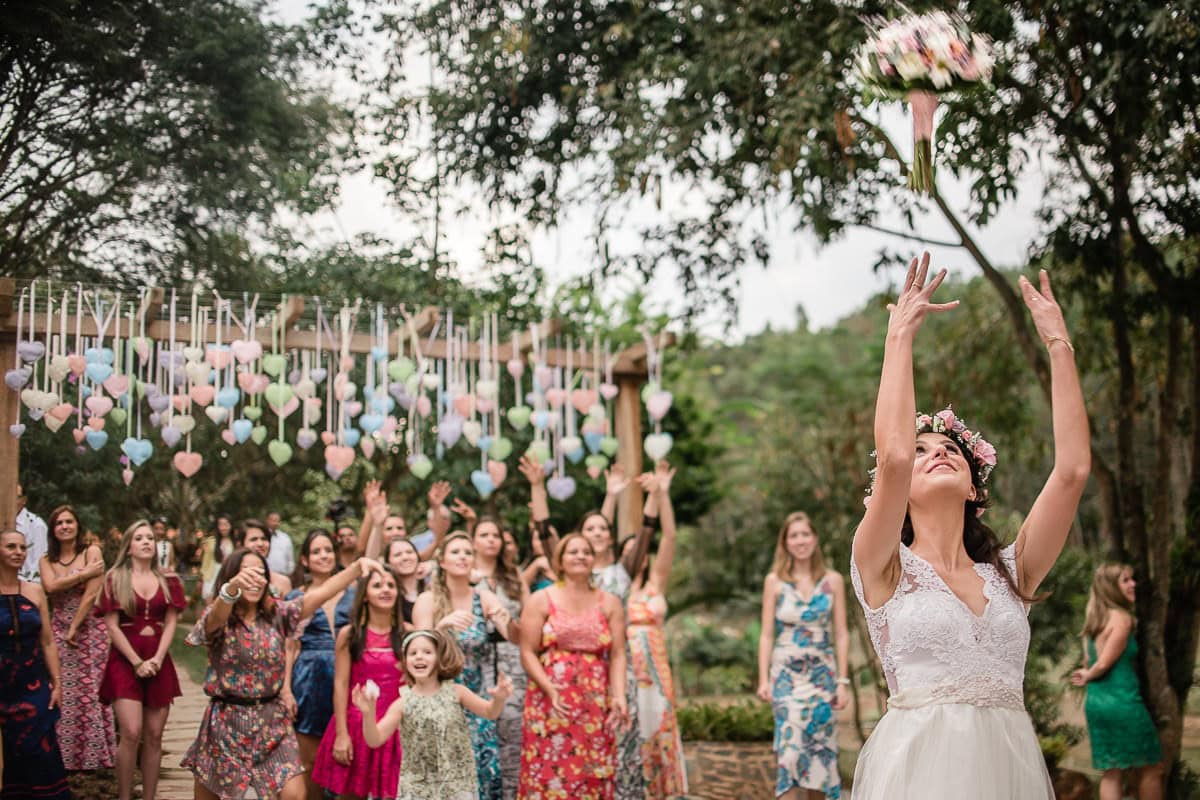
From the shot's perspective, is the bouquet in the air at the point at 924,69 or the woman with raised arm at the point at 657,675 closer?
the bouquet in the air at the point at 924,69

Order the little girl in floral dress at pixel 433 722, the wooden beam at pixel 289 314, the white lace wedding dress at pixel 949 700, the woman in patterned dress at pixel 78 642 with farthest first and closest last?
the wooden beam at pixel 289 314, the woman in patterned dress at pixel 78 642, the little girl in floral dress at pixel 433 722, the white lace wedding dress at pixel 949 700

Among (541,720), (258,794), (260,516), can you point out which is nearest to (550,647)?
(541,720)

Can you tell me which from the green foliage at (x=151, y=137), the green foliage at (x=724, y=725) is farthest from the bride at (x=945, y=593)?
the green foliage at (x=724, y=725)

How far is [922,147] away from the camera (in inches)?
116

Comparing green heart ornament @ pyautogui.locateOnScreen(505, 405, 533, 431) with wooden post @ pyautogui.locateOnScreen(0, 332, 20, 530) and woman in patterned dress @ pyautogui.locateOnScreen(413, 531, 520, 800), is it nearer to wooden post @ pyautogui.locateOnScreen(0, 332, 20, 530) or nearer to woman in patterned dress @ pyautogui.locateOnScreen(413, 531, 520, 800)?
woman in patterned dress @ pyautogui.locateOnScreen(413, 531, 520, 800)

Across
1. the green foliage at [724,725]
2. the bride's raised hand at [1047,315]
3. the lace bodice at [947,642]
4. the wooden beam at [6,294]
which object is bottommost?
the green foliage at [724,725]

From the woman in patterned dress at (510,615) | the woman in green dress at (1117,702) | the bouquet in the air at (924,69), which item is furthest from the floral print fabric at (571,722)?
the bouquet in the air at (924,69)

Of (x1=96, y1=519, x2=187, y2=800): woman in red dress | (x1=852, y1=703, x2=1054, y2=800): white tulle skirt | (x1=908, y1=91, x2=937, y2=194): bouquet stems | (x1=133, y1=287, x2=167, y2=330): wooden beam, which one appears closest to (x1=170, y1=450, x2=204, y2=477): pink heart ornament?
(x1=133, y1=287, x2=167, y2=330): wooden beam

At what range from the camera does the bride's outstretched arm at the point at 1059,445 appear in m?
2.58

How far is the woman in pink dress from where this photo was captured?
5070 millimetres

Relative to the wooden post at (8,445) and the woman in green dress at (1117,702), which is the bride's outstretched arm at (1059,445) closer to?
the woman in green dress at (1117,702)

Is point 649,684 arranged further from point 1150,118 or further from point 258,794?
point 1150,118

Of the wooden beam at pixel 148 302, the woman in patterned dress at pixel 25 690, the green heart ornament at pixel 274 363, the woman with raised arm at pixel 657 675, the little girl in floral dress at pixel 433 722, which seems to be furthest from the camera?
the green heart ornament at pixel 274 363

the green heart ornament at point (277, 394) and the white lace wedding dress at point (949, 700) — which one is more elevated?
the green heart ornament at point (277, 394)
